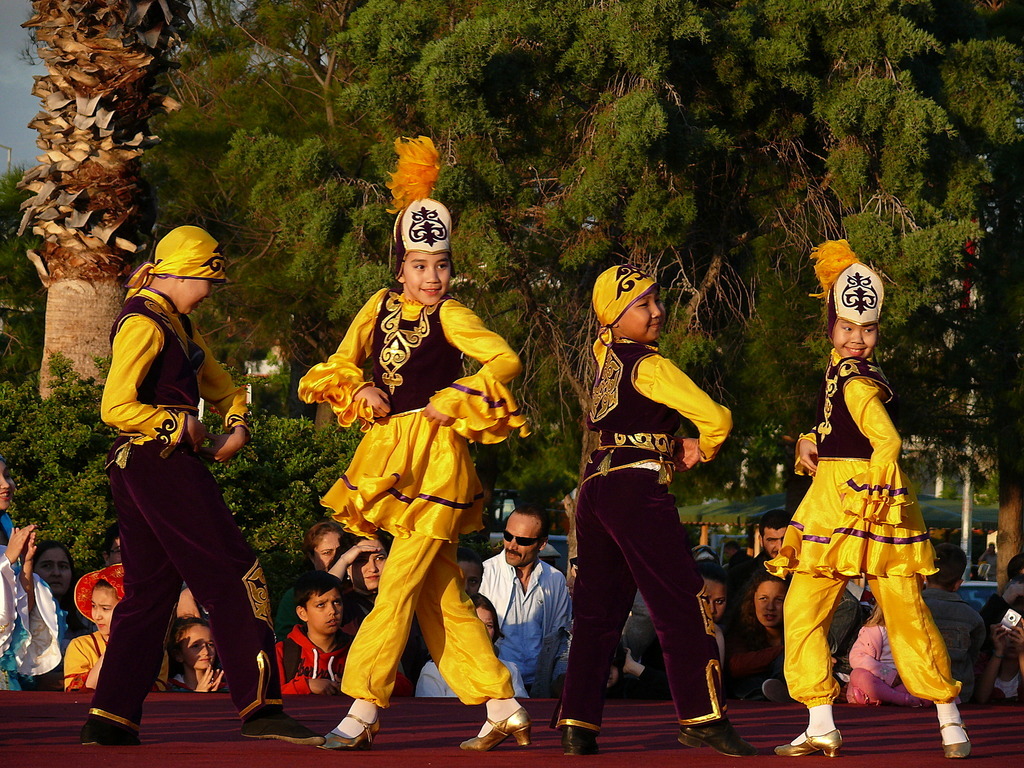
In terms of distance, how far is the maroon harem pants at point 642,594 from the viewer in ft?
19.2

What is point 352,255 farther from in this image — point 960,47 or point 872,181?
point 960,47

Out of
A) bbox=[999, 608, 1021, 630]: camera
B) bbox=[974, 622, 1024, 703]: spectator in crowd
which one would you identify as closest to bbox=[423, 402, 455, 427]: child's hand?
bbox=[999, 608, 1021, 630]: camera

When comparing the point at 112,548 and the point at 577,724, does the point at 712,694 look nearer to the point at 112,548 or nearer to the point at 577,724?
the point at 577,724

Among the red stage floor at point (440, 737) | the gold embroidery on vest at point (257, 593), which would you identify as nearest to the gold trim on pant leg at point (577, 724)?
the red stage floor at point (440, 737)

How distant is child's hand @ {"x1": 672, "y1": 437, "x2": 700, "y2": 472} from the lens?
19.7 feet

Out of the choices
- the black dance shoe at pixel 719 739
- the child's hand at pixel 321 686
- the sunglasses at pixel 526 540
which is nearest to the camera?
the black dance shoe at pixel 719 739

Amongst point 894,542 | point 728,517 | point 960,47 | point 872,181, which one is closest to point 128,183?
point 894,542

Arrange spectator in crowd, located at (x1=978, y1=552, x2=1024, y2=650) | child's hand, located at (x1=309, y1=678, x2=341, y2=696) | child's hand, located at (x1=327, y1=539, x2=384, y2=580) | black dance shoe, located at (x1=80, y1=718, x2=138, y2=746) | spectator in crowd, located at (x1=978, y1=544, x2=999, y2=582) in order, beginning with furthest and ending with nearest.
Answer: spectator in crowd, located at (x1=978, y1=544, x2=999, y2=582) < spectator in crowd, located at (x1=978, y1=552, x2=1024, y2=650) < child's hand, located at (x1=327, y1=539, x2=384, y2=580) < child's hand, located at (x1=309, y1=678, x2=341, y2=696) < black dance shoe, located at (x1=80, y1=718, x2=138, y2=746)

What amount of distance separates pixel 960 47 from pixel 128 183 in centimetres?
1029

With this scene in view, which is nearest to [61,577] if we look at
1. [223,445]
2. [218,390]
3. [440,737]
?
[218,390]

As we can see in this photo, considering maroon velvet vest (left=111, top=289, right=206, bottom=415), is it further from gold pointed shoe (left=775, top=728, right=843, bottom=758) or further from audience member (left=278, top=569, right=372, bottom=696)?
gold pointed shoe (left=775, top=728, right=843, bottom=758)

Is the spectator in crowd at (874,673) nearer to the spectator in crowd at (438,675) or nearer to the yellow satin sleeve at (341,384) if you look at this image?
the spectator in crowd at (438,675)

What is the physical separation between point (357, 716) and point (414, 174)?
8.13ft

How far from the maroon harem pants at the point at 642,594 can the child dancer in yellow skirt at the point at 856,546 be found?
1.93 ft
